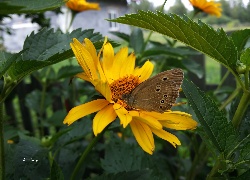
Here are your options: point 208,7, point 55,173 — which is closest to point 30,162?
point 55,173

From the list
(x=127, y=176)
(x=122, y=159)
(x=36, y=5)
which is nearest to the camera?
(x=36, y=5)

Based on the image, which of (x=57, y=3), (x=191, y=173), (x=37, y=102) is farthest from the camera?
(x=37, y=102)

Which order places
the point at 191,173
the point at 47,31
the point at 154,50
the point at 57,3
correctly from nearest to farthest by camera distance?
1. the point at 57,3
2. the point at 47,31
3. the point at 191,173
4. the point at 154,50

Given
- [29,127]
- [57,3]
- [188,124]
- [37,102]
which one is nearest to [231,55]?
[188,124]

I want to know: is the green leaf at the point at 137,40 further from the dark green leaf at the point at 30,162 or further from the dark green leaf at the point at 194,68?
the dark green leaf at the point at 30,162

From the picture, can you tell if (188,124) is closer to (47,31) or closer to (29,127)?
(47,31)

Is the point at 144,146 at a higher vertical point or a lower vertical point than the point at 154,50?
lower

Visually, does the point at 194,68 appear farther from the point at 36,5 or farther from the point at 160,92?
the point at 36,5
